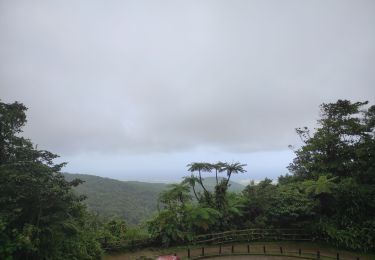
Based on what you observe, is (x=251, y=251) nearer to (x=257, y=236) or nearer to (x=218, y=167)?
(x=257, y=236)

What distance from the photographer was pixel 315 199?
20.3 m

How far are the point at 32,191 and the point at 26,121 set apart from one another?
4.27 metres

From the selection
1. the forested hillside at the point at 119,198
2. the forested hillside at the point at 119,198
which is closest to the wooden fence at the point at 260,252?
the forested hillside at the point at 119,198

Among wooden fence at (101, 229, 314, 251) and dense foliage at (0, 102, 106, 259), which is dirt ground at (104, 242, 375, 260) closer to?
wooden fence at (101, 229, 314, 251)

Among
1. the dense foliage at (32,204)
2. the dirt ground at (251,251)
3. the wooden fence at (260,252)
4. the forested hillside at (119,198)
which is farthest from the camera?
the forested hillside at (119,198)

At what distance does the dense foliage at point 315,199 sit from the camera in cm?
1791

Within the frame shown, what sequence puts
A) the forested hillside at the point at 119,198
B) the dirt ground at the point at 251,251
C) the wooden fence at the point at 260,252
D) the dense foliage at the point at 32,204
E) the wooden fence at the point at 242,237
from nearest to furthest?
the dense foliage at the point at 32,204
the dirt ground at the point at 251,251
the wooden fence at the point at 260,252
the wooden fence at the point at 242,237
the forested hillside at the point at 119,198

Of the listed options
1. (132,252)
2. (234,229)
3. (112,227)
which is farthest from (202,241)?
(112,227)

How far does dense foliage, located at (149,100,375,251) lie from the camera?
1791cm

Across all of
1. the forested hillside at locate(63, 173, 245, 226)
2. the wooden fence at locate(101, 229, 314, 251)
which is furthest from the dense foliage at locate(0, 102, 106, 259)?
the forested hillside at locate(63, 173, 245, 226)

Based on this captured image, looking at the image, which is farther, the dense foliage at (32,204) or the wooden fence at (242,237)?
the wooden fence at (242,237)

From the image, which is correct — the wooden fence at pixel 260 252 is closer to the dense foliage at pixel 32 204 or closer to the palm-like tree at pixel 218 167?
the palm-like tree at pixel 218 167

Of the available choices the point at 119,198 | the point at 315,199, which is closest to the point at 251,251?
the point at 315,199

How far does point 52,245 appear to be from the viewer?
35.3ft
